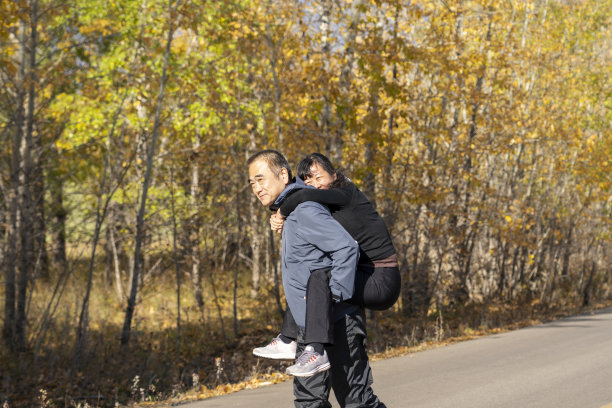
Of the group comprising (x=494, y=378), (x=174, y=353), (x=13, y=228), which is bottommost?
(x=174, y=353)

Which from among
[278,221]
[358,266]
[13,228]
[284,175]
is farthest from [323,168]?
[13,228]

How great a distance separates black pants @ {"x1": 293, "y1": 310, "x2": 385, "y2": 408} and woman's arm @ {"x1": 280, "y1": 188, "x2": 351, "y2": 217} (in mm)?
629

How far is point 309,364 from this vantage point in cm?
356

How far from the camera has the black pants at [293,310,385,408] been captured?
3883mm

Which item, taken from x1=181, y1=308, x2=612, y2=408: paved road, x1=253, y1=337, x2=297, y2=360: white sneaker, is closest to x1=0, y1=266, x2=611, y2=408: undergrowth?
x1=181, y1=308, x2=612, y2=408: paved road

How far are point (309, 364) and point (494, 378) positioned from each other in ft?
19.2

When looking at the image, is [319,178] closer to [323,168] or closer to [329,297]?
[323,168]

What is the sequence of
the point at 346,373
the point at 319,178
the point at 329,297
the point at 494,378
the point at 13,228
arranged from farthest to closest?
the point at 13,228, the point at 494,378, the point at 319,178, the point at 346,373, the point at 329,297

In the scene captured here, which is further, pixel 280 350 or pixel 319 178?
pixel 319 178

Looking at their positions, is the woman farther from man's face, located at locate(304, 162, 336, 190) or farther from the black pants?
the black pants

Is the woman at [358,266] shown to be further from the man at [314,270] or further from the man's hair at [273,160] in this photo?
the man's hair at [273,160]

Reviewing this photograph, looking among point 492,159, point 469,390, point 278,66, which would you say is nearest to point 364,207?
point 469,390

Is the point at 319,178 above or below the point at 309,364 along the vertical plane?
above

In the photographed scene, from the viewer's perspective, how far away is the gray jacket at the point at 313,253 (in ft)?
12.0
